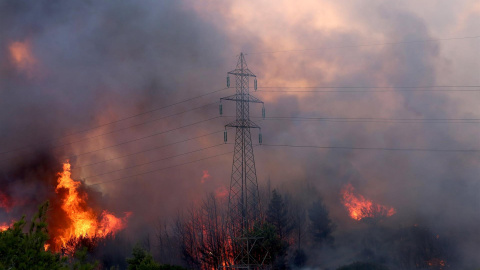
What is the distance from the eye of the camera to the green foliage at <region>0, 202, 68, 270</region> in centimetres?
1402

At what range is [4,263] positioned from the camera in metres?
14.0

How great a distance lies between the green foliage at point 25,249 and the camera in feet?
46.0

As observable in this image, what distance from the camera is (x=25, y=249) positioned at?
1433 centimetres

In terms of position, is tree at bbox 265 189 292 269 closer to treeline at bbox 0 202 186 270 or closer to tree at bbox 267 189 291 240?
tree at bbox 267 189 291 240

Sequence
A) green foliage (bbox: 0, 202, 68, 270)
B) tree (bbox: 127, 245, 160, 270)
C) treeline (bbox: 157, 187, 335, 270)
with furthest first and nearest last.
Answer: treeline (bbox: 157, 187, 335, 270) → tree (bbox: 127, 245, 160, 270) → green foliage (bbox: 0, 202, 68, 270)

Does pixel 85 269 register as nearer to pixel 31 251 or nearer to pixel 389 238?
pixel 31 251

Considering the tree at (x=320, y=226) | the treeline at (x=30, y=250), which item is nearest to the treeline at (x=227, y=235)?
the tree at (x=320, y=226)

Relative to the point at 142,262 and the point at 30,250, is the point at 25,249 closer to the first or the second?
the point at 30,250

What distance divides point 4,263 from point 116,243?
6478 cm

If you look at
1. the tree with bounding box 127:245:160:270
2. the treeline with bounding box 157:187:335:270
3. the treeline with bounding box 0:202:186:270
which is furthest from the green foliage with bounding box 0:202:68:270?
the treeline with bounding box 157:187:335:270

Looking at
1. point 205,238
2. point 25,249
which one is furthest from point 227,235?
point 25,249

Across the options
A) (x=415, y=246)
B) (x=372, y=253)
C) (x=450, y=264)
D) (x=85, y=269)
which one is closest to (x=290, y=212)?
(x=372, y=253)

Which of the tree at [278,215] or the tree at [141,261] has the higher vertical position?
the tree at [278,215]

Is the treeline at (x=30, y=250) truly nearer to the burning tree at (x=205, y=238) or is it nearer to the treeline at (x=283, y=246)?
the treeline at (x=283, y=246)
